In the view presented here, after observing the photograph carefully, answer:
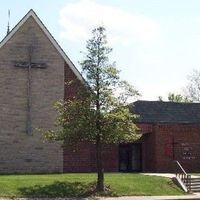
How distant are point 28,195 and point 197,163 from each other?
18.0 meters

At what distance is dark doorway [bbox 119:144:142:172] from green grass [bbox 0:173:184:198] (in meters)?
10.9

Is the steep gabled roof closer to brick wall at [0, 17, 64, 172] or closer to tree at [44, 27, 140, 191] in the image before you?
brick wall at [0, 17, 64, 172]

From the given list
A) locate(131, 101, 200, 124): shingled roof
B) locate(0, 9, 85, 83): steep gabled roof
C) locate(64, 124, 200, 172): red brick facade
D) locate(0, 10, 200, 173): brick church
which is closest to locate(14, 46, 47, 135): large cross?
locate(0, 10, 200, 173): brick church

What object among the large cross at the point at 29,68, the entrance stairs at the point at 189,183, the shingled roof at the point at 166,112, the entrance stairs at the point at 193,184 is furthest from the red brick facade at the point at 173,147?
the large cross at the point at 29,68

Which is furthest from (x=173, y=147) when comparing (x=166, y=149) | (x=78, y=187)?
(x=78, y=187)

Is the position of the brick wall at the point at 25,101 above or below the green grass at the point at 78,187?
above

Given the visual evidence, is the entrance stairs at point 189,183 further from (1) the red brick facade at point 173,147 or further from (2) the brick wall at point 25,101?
(2) the brick wall at point 25,101

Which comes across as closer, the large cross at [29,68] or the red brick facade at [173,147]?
the large cross at [29,68]

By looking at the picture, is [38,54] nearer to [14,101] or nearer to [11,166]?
[14,101]

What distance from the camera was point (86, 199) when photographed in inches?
933

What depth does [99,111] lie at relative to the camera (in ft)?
84.2

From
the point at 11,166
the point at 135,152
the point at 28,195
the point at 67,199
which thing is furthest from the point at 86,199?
the point at 135,152

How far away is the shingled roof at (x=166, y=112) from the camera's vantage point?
40531 millimetres

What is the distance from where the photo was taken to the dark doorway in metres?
39.7
